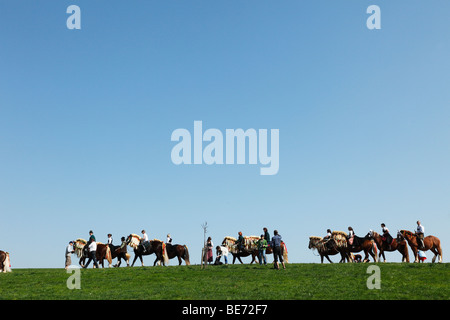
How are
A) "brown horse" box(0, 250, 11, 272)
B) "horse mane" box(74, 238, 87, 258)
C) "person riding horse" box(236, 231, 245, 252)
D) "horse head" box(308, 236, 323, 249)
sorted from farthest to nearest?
1. "horse head" box(308, 236, 323, 249)
2. "person riding horse" box(236, 231, 245, 252)
3. "horse mane" box(74, 238, 87, 258)
4. "brown horse" box(0, 250, 11, 272)

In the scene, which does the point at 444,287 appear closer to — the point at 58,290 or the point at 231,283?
the point at 231,283

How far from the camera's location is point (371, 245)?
114 ft

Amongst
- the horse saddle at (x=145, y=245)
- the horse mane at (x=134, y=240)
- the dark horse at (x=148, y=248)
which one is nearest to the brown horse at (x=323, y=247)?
the dark horse at (x=148, y=248)

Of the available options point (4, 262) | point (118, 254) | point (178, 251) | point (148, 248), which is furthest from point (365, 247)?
point (4, 262)

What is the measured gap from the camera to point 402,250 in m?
33.4

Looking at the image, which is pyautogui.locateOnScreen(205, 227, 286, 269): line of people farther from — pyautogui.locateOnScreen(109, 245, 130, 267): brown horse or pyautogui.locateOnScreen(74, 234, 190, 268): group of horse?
pyautogui.locateOnScreen(109, 245, 130, 267): brown horse

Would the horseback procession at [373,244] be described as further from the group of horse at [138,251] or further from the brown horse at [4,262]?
the brown horse at [4,262]

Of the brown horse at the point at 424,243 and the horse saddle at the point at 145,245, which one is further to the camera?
the horse saddle at the point at 145,245

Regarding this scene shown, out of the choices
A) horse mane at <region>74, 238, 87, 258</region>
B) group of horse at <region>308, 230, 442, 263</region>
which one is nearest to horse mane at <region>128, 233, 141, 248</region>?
horse mane at <region>74, 238, 87, 258</region>

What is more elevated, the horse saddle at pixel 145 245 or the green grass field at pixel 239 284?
the horse saddle at pixel 145 245

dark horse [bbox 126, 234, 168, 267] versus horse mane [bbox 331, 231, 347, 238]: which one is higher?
horse mane [bbox 331, 231, 347, 238]

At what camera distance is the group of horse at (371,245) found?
32.9 m

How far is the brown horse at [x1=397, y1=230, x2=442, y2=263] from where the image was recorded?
32750 millimetres

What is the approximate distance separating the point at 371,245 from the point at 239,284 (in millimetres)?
17583
